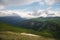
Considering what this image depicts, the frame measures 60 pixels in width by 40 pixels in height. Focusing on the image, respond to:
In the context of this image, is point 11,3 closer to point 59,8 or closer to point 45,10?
point 45,10

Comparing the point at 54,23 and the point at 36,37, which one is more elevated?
the point at 54,23

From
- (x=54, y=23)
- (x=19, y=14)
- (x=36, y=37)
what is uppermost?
(x=19, y=14)

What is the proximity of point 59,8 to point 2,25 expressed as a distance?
1084 millimetres

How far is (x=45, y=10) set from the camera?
8.03 ft

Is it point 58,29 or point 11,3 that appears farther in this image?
point 11,3

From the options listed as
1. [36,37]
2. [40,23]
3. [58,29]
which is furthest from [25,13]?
[58,29]

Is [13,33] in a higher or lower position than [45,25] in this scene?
lower

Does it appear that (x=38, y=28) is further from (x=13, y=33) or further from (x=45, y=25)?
(x=13, y=33)

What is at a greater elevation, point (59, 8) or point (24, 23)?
point (59, 8)

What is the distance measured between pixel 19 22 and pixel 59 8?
2.52 feet

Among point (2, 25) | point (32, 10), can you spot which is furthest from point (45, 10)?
point (2, 25)

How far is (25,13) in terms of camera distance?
2488 mm

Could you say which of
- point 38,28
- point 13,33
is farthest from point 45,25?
point 13,33

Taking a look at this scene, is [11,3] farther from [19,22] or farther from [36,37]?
[36,37]
